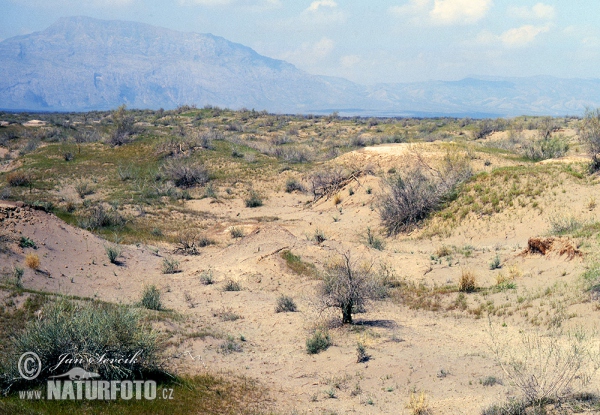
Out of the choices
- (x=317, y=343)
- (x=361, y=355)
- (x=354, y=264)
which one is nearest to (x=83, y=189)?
(x=354, y=264)

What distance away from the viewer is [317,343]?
Result: 8.83 meters

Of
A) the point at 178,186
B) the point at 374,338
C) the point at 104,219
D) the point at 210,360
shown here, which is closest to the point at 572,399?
the point at 374,338

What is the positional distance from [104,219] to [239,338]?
13206mm

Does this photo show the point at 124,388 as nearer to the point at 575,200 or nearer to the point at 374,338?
the point at 374,338

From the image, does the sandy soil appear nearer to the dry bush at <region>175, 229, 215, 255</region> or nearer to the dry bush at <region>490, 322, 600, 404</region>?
the dry bush at <region>490, 322, 600, 404</region>

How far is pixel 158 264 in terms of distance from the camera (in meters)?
15.6

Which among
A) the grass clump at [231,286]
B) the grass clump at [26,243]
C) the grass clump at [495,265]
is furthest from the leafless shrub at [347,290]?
the grass clump at [26,243]

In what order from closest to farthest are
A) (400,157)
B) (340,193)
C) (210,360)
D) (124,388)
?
(124,388)
(210,360)
(340,193)
(400,157)

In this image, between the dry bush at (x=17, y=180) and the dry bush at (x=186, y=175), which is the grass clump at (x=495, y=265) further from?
the dry bush at (x=17, y=180)

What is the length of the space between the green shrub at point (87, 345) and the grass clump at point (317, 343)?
278 cm

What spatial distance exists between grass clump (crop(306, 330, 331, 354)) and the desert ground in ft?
0.39

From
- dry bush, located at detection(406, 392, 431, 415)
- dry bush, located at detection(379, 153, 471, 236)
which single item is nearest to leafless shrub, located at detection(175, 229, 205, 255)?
dry bush, located at detection(379, 153, 471, 236)

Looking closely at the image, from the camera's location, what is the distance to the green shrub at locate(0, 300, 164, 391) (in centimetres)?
658

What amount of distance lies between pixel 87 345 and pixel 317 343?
403cm
